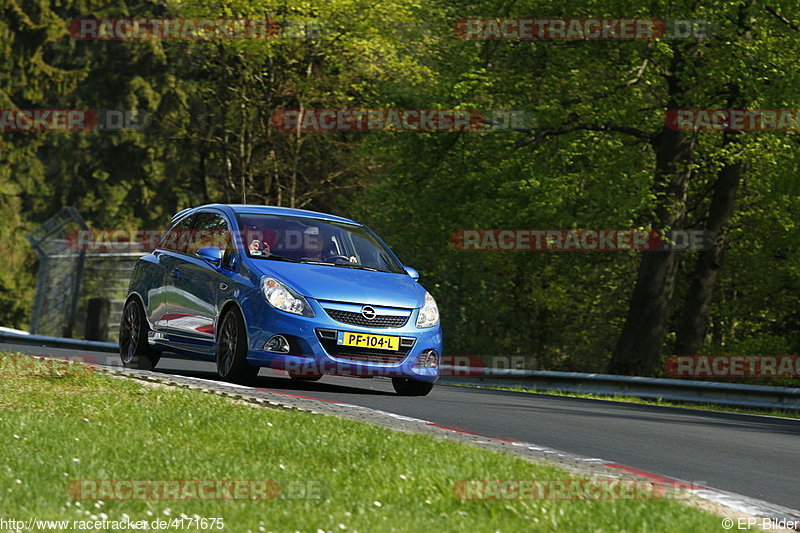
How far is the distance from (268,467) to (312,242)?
5628mm

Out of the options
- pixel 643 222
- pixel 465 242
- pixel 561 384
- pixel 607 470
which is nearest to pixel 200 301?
pixel 607 470

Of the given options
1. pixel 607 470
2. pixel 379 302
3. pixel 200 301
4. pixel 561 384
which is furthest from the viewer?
pixel 561 384

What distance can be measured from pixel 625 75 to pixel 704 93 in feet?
5.47

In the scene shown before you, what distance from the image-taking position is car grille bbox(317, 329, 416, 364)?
11656mm

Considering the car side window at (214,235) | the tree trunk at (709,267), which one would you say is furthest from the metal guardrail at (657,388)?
the tree trunk at (709,267)

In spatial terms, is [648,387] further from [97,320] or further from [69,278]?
[69,278]

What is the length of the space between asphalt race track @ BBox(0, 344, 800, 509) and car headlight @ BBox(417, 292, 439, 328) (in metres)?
0.81

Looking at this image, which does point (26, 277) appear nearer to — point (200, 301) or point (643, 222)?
→ point (643, 222)

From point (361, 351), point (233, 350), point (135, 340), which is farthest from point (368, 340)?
point (135, 340)

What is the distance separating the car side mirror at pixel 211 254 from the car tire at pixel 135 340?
1.62m

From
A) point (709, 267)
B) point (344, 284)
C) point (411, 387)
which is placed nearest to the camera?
point (344, 284)

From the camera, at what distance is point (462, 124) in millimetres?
25953

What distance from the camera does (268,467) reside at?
744 centimetres

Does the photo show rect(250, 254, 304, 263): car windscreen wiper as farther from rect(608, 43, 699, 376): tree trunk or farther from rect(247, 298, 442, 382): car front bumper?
rect(608, 43, 699, 376): tree trunk
